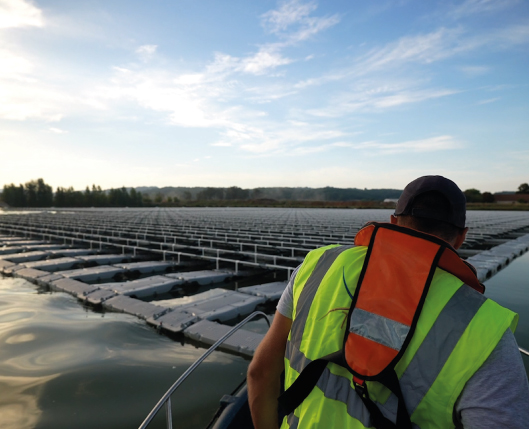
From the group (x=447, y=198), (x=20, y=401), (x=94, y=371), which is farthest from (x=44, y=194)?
(x=447, y=198)

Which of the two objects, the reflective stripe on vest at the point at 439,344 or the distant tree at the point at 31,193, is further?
the distant tree at the point at 31,193

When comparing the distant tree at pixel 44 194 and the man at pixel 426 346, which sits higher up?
the distant tree at pixel 44 194

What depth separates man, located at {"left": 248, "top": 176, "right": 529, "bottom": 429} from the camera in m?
1.05

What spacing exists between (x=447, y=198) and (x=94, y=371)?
490 cm

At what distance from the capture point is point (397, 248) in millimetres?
1255

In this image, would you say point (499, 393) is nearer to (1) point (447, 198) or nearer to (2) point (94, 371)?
(1) point (447, 198)

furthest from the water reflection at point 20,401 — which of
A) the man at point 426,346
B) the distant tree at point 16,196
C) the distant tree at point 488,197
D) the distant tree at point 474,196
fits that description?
the distant tree at point 488,197

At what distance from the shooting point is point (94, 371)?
4.62m

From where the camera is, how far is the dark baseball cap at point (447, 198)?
143 cm

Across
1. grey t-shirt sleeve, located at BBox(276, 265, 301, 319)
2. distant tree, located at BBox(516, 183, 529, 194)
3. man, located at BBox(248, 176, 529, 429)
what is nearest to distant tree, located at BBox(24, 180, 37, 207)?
grey t-shirt sleeve, located at BBox(276, 265, 301, 319)

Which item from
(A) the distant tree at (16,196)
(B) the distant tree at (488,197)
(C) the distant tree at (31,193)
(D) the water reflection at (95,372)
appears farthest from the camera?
(B) the distant tree at (488,197)

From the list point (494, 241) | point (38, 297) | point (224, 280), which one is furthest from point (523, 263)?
point (38, 297)

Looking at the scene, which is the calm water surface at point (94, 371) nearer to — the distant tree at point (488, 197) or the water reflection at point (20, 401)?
the water reflection at point (20, 401)

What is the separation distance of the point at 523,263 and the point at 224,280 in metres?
11.0
